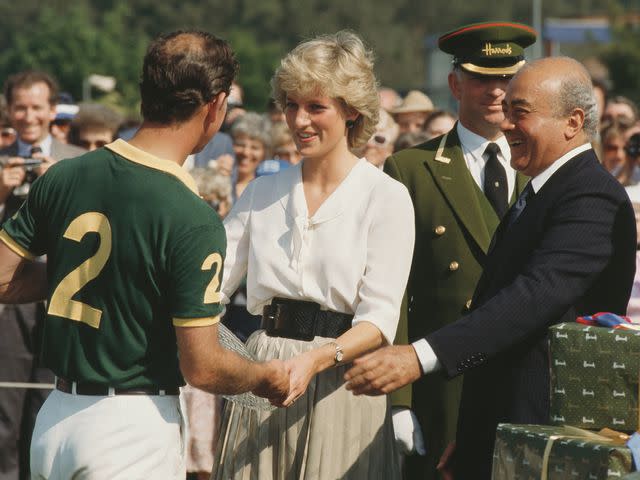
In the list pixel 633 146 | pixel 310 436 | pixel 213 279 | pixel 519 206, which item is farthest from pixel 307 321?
pixel 633 146

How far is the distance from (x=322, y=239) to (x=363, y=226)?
0.52ft

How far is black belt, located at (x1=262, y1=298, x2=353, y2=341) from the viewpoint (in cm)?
496

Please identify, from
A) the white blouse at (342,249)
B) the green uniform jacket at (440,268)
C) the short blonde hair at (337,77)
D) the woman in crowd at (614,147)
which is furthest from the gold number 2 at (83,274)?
the woman in crowd at (614,147)

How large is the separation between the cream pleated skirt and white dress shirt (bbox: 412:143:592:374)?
1.37ft

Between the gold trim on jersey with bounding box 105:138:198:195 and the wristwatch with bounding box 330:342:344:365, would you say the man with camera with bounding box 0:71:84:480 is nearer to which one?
the wristwatch with bounding box 330:342:344:365

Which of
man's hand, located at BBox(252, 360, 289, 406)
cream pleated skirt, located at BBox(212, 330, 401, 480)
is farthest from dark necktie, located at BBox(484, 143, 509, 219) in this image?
man's hand, located at BBox(252, 360, 289, 406)

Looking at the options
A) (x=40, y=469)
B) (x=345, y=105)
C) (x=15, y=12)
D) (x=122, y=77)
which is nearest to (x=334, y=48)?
(x=345, y=105)

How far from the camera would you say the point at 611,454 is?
377 cm

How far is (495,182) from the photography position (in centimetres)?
588

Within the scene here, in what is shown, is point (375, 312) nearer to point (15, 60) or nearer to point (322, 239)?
point (322, 239)

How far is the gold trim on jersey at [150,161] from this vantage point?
4.05 metres

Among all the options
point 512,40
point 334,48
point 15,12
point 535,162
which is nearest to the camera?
point 535,162

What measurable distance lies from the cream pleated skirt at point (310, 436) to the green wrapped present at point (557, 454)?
2.88 feet

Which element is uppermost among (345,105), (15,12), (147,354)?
(15,12)
